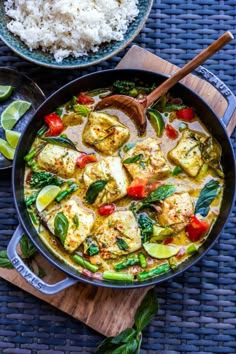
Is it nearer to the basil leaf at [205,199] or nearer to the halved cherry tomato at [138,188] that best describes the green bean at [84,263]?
the halved cherry tomato at [138,188]

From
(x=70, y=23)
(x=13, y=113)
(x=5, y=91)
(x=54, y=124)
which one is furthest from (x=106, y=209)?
(x=70, y=23)

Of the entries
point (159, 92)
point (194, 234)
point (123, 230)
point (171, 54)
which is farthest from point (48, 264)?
point (171, 54)

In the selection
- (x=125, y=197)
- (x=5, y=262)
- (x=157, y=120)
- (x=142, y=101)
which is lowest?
(x=5, y=262)

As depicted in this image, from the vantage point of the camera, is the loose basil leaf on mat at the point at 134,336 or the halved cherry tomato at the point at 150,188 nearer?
the loose basil leaf on mat at the point at 134,336

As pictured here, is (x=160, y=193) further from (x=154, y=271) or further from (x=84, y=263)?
(x=84, y=263)

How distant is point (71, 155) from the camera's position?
3.93 m

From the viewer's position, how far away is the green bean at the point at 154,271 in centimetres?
380

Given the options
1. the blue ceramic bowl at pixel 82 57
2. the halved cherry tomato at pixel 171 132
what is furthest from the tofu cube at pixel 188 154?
the blue ceramic bowl at pixel 82 57

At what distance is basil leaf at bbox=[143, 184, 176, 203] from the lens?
151 inches

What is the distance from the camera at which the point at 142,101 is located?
12.6ft

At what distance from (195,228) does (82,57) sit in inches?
46.7

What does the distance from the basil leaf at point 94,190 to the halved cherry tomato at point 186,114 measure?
1.93ft

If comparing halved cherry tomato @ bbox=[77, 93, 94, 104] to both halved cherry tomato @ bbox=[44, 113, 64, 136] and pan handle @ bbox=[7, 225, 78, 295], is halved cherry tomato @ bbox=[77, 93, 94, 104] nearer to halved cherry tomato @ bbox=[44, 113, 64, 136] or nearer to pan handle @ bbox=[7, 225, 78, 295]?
halved cherry tomato @ bbox=[44, 113, 64, 136]

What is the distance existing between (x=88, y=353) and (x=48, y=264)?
0.57 metres
